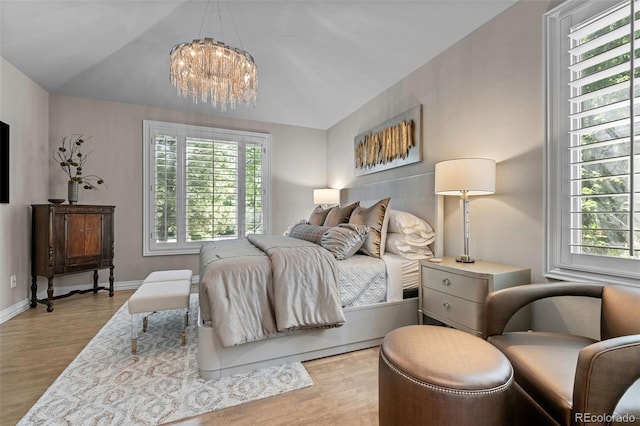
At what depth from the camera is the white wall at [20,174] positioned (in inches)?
110

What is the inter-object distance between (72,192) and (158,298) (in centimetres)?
234

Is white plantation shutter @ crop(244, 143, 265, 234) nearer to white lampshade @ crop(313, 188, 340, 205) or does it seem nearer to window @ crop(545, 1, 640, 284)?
white lampshade @ crop(313, 188, 340, 205)

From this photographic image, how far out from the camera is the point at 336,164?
4754mm

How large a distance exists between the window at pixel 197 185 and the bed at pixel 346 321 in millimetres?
2145

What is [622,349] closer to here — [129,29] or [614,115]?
[614,115]

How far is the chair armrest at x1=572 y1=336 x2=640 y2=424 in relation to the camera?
2.71ft

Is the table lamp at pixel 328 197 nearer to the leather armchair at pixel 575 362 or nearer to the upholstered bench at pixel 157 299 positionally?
the upholstered bench at pixel 157 299

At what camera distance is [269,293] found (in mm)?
1861

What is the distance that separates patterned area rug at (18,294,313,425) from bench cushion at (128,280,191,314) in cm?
36

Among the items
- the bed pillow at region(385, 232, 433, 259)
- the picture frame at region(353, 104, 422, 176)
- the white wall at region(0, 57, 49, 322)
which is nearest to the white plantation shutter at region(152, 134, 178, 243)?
the white wall at region(0, 57, 49, 322)

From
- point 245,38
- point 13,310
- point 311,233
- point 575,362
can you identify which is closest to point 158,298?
point 311,233

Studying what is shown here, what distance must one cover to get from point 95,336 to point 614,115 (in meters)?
4.01

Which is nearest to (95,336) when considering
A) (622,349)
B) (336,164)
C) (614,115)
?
(622,349)

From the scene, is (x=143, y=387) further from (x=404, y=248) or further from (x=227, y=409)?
(x=404, y=248)
